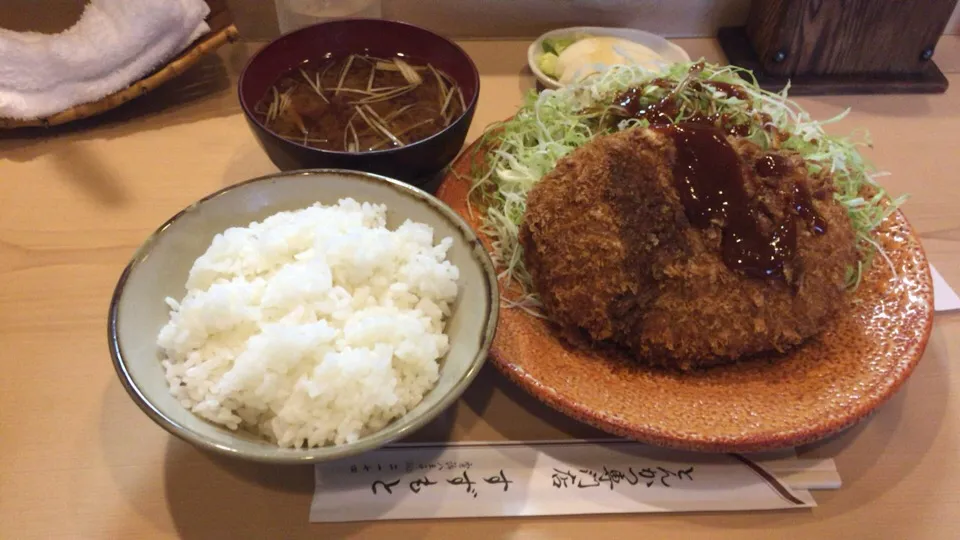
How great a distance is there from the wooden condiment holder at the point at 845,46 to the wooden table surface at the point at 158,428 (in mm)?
456

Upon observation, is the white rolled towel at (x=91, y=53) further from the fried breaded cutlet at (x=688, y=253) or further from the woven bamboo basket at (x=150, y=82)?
the fried breaded cutlet at (x=688, y=253)

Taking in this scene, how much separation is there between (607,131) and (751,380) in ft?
2.52

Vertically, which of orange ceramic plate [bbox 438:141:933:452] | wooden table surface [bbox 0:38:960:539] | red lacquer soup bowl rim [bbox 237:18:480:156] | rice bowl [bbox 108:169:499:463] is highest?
red lacquer soup bowl rim [bbox 237:18:480:156]

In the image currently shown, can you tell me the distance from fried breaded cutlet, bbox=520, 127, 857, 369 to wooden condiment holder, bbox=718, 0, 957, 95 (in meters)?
1.09

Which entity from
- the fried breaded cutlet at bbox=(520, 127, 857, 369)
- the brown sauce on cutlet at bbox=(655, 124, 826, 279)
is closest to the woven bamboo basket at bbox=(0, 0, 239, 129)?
the fried breaded cutlet at bbox=(520, 127, 857, 369)

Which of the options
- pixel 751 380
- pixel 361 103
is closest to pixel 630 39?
pixel 361 103

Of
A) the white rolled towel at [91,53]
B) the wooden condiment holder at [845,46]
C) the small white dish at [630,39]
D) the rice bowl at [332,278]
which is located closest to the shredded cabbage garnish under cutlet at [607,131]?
the rice bowl at [332,278]

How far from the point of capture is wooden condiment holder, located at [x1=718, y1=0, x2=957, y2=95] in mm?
2193

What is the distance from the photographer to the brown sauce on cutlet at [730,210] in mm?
1307

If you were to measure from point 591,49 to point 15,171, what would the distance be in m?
1.81

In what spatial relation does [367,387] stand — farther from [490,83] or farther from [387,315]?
[490,83]

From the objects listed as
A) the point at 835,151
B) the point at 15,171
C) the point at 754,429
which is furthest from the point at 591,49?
the point at 15,171

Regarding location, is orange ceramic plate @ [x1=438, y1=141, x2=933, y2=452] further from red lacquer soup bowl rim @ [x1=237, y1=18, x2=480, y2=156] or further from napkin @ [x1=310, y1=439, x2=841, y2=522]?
red lacquer soup bowl rim @ [x1=237, y1=18, x2=480, y2=156]

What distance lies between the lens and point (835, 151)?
5.65 ft
